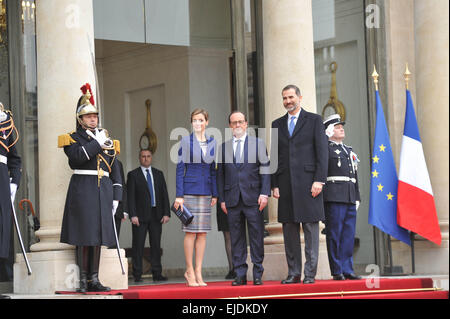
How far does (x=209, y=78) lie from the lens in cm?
1452

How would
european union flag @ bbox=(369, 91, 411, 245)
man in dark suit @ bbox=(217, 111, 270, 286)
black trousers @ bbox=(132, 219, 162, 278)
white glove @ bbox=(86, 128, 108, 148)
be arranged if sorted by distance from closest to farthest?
1. white glove @ bbox=(86, 128, 108, 148)
2. man in dark suit @ bbox=(217, 111, 270, 286)
3. european union flag @ bbox=(369, 91, 411, 245)
4. black trousers @ bbox=(132, 219, 162, 278)

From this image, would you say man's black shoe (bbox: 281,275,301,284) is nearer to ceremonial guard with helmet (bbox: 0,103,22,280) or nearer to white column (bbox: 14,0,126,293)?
white column (bbox: 14,0,126,293)

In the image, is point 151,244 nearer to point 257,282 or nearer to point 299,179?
point 257,282

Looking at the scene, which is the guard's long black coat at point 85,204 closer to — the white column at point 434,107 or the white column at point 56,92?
the white column at point 56,92

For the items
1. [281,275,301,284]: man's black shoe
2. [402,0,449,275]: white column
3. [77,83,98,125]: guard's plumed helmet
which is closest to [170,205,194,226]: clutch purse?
[281,275,301,284]: man's black shoe

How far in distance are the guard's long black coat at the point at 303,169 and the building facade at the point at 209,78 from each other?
1.38m

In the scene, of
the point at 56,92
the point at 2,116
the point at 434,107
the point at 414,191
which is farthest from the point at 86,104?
the point at 434,107

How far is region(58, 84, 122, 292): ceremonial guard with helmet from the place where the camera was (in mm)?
9352

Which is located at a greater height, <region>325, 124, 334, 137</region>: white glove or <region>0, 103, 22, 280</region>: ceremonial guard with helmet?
<region>325, 124, 334, 137</region>: white glove

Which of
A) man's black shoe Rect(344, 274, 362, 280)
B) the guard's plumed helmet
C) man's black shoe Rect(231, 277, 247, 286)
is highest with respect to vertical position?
the guard's plumed helmet

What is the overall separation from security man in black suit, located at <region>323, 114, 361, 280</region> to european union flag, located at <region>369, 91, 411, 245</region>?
100 cm

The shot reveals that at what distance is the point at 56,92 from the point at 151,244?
3438mm

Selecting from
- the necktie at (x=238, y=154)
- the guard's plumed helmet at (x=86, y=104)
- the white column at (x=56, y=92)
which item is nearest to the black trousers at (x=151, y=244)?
the white column at (x=56, y=92)

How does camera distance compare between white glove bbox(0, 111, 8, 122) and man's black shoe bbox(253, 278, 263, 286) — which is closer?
white glove bbox(0, 111, 8, 122)
